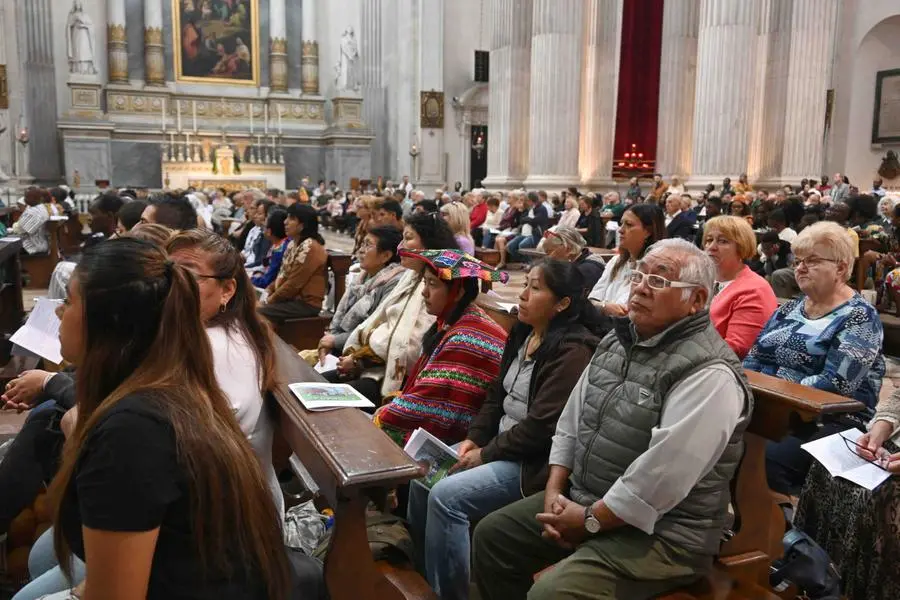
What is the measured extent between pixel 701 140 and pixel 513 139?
4.09m

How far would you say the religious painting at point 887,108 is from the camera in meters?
18.6

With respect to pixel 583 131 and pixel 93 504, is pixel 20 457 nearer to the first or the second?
pixel 93 504

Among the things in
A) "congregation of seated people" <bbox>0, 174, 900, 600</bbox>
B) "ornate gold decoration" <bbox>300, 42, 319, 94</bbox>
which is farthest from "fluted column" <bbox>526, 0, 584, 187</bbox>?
"congregation of seated people" <bbox>0, 174, 900, 600</bbox>

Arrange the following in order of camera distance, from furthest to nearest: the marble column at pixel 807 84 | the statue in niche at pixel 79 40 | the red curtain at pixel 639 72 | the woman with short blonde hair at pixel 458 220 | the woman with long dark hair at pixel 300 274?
the statue in niche at pixel 79 40, the red curtain at pixel 639 72, the marble column at pixel 807 84, the woman with short blonde hair at pixel 458 220, the woman with long dark hair at pixel 300 274

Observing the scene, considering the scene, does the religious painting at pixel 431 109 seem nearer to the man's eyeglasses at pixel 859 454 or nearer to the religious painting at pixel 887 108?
the religious painting at pixel 887 108

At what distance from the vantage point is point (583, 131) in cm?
1666

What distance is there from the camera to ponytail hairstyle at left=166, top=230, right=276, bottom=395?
2.54 metres

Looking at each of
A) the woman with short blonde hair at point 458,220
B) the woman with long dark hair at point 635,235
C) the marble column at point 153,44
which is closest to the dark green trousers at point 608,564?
the woman with long dark hair at point 635,235

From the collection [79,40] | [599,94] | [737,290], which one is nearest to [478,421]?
[737,290]

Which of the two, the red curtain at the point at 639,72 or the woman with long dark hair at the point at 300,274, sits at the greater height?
the red curtain at the point at 639,72

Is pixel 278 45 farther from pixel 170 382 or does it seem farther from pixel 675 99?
pixel 170 382

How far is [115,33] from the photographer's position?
20625mm

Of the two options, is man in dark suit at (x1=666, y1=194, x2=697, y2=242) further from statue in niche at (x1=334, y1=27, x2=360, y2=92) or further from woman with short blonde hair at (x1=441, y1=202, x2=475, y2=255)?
statue in niche at (x1=334, y1=27, x2=360, y2=92)

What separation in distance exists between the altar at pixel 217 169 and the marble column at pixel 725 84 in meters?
12.4
